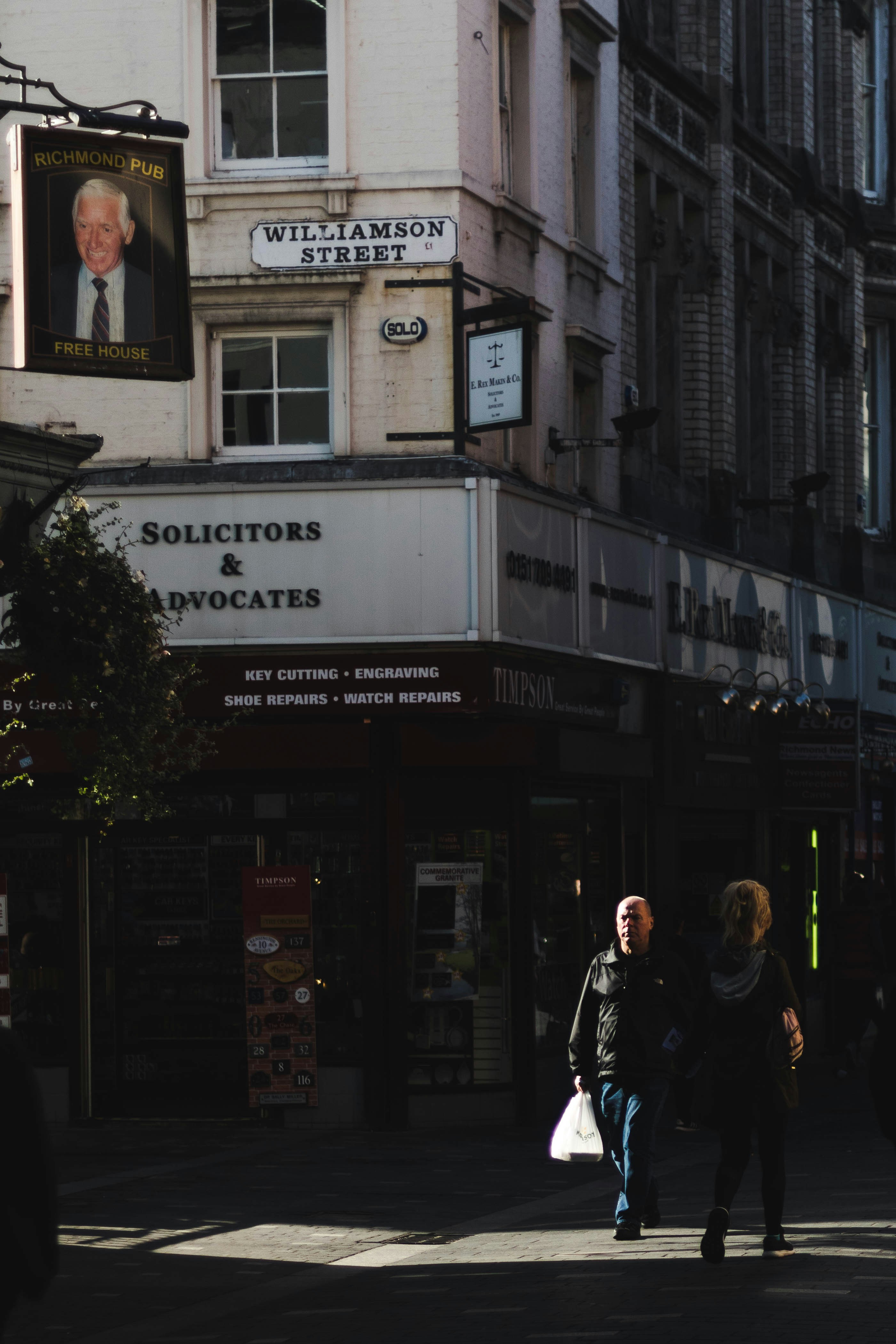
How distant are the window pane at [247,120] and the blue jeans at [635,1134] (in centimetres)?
932

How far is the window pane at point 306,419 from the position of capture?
1789cm

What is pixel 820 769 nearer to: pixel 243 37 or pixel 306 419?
pixel 306 419

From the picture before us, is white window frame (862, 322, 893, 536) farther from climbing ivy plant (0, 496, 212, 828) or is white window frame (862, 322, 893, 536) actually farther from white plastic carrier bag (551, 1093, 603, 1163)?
white plastic carrier bag (551, 1093, 603, 1163)

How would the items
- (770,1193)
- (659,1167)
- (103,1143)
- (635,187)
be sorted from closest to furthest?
(770,1193) < (659,1167) < (103,1143) < (635,187)

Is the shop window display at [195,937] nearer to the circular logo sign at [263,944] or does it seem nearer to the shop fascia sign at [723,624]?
the circular logo sign at [263,944]

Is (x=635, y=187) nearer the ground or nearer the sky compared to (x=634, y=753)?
nearer the sky

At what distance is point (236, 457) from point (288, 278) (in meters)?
1.48

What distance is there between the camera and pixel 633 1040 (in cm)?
1141

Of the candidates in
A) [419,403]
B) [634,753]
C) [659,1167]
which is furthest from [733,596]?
[659,1167]

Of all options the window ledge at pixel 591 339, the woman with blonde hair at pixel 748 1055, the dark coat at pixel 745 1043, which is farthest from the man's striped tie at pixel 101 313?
the window ledge at pixel 591 339

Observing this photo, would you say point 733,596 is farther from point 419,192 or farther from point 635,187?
point 419,192

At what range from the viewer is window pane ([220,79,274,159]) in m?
17.9

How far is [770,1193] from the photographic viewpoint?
1041 centimetres

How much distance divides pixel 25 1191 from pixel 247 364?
13.2 metres
